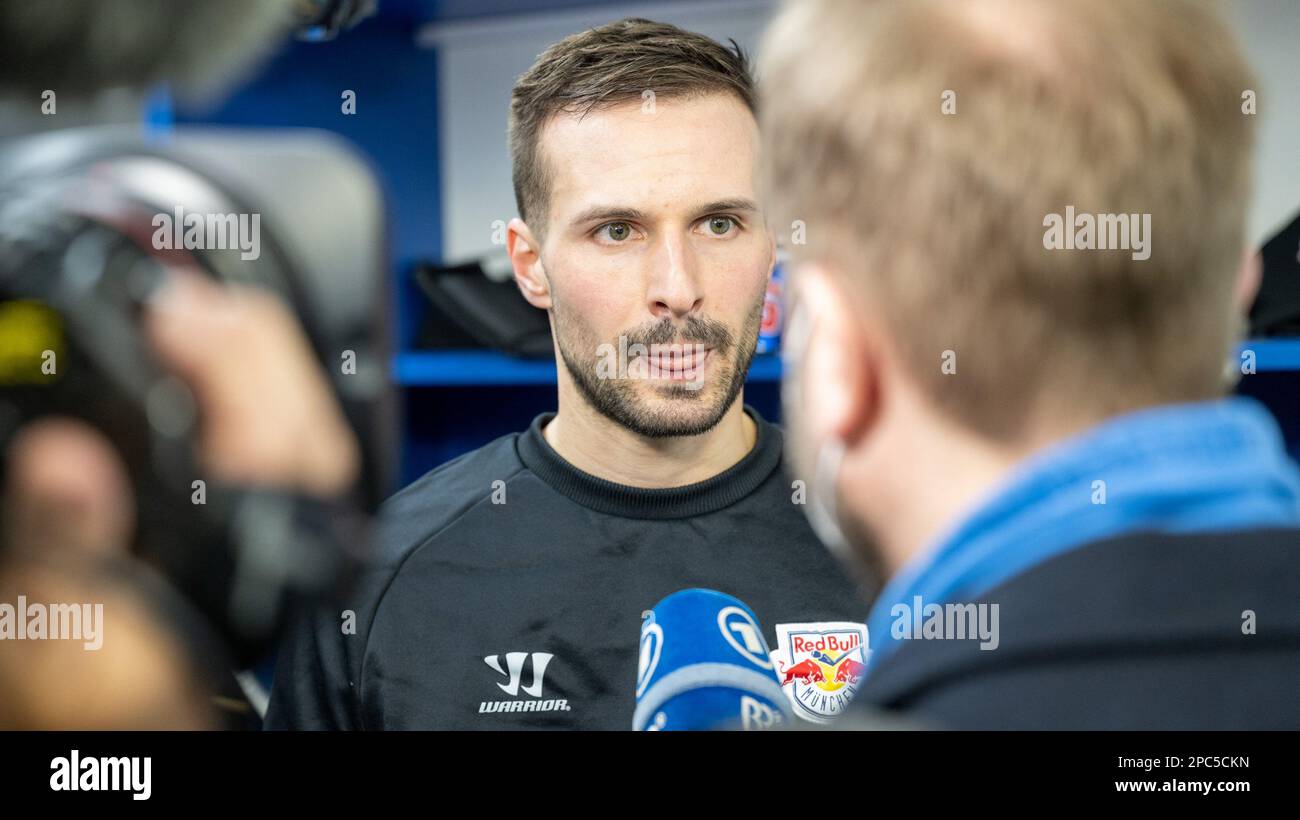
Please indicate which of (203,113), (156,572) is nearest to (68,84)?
(156,572)

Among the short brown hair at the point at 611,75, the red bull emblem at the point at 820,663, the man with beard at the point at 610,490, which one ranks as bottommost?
the red bull emblem at the point at 820,663

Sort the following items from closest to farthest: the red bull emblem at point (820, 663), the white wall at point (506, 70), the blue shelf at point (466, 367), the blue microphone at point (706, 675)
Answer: the blue microphone at point (706, 675) → the red bull emblem at point (820, 663) → the white wall at point (506, 70) → the blue shelf at point (466, 367)

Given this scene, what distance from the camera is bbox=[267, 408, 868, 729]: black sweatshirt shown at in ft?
2.39

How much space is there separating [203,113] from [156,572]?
12.1 inches

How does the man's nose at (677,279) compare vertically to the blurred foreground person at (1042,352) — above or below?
above

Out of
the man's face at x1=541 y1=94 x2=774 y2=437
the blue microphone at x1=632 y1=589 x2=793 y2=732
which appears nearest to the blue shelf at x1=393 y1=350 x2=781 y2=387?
the man's face at x1=541 y1=94 x2=774 y2=437

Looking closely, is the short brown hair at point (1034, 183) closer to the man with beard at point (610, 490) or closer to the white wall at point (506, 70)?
the man with beard at point (610, 490)

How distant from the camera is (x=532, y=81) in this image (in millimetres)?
770

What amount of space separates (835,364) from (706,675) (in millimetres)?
184

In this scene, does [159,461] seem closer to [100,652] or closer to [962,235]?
[100,652]

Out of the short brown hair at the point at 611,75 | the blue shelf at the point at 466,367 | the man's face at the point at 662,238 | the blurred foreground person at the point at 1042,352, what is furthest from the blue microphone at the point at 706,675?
the blue shelf at the point at 466,367

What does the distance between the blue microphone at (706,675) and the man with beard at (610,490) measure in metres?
0.15

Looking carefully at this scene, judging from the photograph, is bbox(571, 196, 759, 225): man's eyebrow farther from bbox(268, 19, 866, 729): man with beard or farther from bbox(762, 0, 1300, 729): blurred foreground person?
bbox(762, 0, 1300, 729): blurred foreground person

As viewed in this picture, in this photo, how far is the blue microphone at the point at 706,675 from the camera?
0.52 m
